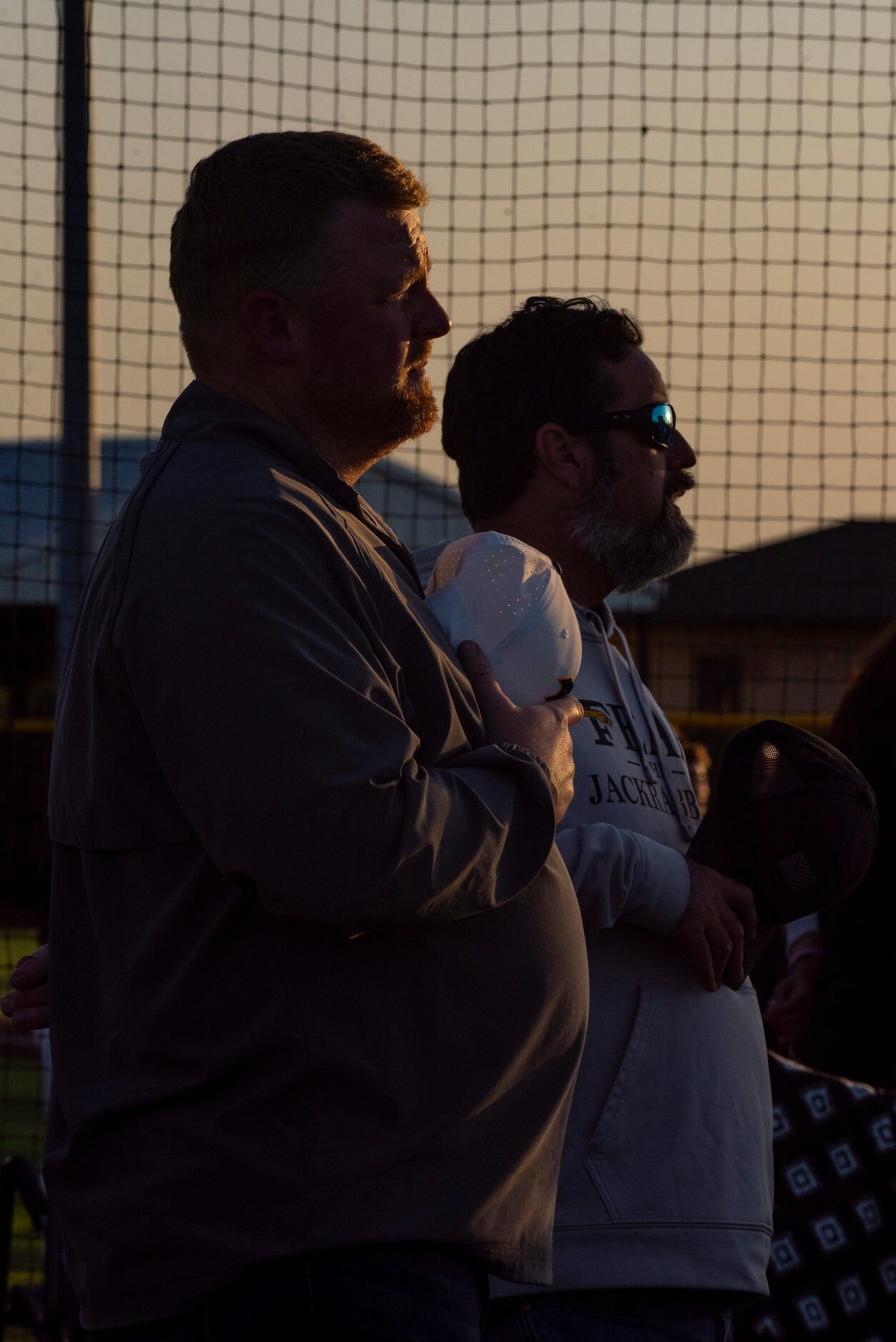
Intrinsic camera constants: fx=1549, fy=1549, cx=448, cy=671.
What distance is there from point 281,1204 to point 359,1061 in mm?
131

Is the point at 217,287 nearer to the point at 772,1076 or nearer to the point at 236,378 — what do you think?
the point at 236,378

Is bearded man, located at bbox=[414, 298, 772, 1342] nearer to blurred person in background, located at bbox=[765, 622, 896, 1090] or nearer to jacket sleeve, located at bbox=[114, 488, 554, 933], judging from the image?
jacket sleeve, located at bbox=[114, 488, 554, 933]

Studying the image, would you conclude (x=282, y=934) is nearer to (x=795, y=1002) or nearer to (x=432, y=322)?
(x=432, y=322)

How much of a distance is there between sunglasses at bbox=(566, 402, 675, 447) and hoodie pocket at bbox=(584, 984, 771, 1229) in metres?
0.91

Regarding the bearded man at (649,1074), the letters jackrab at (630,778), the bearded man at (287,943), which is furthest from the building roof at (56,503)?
the bearded man at (287,943)

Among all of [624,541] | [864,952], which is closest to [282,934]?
[624,541]

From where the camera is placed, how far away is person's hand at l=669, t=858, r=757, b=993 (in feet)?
6.25

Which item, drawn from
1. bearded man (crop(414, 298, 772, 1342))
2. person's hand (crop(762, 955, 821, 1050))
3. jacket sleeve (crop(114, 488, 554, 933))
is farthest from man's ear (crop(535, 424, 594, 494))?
person's hand (crop(762, 955, 821, 1050))

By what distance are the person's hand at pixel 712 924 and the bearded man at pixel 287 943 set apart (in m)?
0.42

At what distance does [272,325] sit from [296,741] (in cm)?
52

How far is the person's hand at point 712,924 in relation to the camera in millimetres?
1906

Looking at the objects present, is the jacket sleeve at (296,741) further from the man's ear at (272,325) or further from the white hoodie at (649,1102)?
the white hoodie at (649,1102)

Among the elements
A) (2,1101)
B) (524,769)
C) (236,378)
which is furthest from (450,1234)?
(2,1101)

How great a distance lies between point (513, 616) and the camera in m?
1.63
